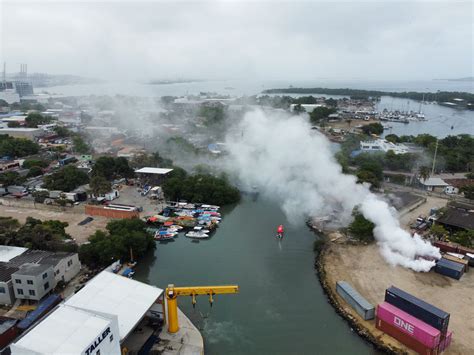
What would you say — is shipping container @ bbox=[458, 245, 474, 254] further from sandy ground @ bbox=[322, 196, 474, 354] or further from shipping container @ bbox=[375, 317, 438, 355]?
shipping container @ bbox=[375, 317, 438, 355]

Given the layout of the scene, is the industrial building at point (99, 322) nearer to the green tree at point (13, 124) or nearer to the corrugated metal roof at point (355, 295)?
the corrugated metal roof at point (355, 295)

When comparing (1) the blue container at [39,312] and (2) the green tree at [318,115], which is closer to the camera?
(1) the blue container at [39,312]

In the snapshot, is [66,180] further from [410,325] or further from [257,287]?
[410,325]

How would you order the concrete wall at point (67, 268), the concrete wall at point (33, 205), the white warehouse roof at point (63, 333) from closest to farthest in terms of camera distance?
the white warehouse roof at point (63, 333), the concrete wall at point (67, 268), the concrete wall at point (33, 205)

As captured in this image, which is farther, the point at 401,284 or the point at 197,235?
the point at 197,235

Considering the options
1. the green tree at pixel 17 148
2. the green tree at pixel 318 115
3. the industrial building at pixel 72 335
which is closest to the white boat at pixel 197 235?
the industrial building at pixel 72 335

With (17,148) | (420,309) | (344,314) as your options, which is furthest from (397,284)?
(17,148)
